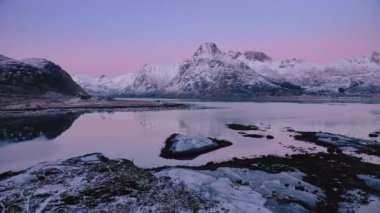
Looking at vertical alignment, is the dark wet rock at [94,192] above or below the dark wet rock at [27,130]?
above

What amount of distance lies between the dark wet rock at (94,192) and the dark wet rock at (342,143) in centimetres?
3268

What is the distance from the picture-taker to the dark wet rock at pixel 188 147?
159 ft

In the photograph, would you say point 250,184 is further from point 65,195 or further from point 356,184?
point 65,195

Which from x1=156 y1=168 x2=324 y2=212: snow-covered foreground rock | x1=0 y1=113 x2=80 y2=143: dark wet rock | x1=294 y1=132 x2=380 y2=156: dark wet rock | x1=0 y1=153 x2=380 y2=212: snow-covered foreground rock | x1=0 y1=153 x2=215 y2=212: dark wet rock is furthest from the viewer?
x1=0 y1=113 x2=80 y2=143: dark wet rock

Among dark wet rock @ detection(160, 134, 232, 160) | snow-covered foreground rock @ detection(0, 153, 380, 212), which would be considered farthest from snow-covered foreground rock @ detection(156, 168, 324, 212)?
dark wet rock @ detection(160, 134, 232, 160)

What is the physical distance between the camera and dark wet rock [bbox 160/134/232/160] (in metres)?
48.3

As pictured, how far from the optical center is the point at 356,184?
108 feet

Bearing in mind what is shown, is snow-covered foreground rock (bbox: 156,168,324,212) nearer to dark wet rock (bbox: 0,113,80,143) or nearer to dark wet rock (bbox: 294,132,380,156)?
dark wet rock (bbox: 294,132,380,156)

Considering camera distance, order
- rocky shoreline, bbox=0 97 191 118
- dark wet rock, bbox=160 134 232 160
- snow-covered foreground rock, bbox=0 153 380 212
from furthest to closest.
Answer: rocky shoreline, bbox=0 97 191 118, dark wet rock, bbox=160 134 232 160, snow-covered foreground rock, bbox=0 153 380 212

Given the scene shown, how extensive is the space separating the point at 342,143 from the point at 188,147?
85.9 feet

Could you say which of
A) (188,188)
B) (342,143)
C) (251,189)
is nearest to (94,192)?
(188,188)

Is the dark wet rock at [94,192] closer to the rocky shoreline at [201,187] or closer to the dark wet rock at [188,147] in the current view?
the rocky shoreline at [201,187]

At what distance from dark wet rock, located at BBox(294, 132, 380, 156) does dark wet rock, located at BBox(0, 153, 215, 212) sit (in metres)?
32.7

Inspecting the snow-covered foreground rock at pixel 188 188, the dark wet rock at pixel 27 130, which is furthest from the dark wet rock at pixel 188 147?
the dark wet rock at pixel 27 130
